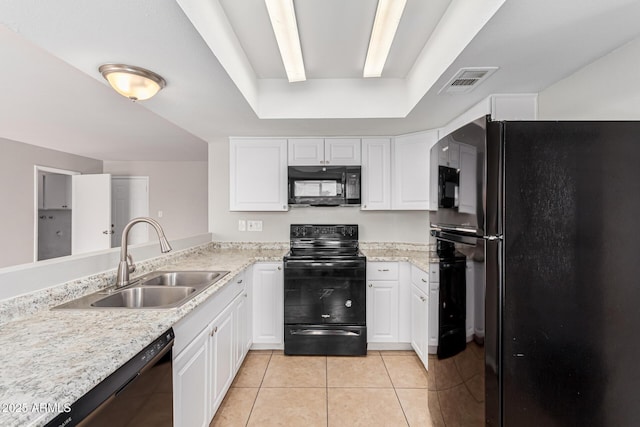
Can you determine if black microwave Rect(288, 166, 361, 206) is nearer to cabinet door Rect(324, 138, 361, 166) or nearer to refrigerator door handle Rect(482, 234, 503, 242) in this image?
cabinet door Rect(324, 138, 361, 166)

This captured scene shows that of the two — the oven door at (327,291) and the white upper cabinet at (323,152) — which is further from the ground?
the white upper cabinet at (323,152)

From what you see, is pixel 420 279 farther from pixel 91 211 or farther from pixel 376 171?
pixel 91 211

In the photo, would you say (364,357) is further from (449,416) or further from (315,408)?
(449,416)

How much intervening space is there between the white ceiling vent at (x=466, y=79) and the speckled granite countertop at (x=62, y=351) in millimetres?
1900

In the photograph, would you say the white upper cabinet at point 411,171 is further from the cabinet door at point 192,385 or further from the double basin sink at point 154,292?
the cabinet door at point 192,385

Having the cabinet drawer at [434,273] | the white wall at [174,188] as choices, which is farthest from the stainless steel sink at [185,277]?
the white wall at [174,188]

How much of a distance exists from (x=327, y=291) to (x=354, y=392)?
2.60 feet

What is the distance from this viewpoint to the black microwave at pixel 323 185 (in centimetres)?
289

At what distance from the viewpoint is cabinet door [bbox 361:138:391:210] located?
300cm

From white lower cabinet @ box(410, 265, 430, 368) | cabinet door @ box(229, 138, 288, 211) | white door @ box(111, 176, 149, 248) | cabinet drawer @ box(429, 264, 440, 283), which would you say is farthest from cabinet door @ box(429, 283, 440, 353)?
white door @ box(111, 176, 149, 248)

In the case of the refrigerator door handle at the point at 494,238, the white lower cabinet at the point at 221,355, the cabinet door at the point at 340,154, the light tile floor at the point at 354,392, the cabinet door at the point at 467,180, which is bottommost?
the light tile floor at the point at 354,392

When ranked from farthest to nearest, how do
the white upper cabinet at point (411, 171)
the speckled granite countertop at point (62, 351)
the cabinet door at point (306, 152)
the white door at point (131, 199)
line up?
the white door at point (131, 199) < the cabinet door at point (306, 152) < the white upper cabinet at point (411, 171) < the speckled granite countertop at point (62, 351)

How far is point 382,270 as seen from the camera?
270 centimetres

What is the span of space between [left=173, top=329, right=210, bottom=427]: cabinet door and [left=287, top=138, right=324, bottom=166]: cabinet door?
1870 mm
